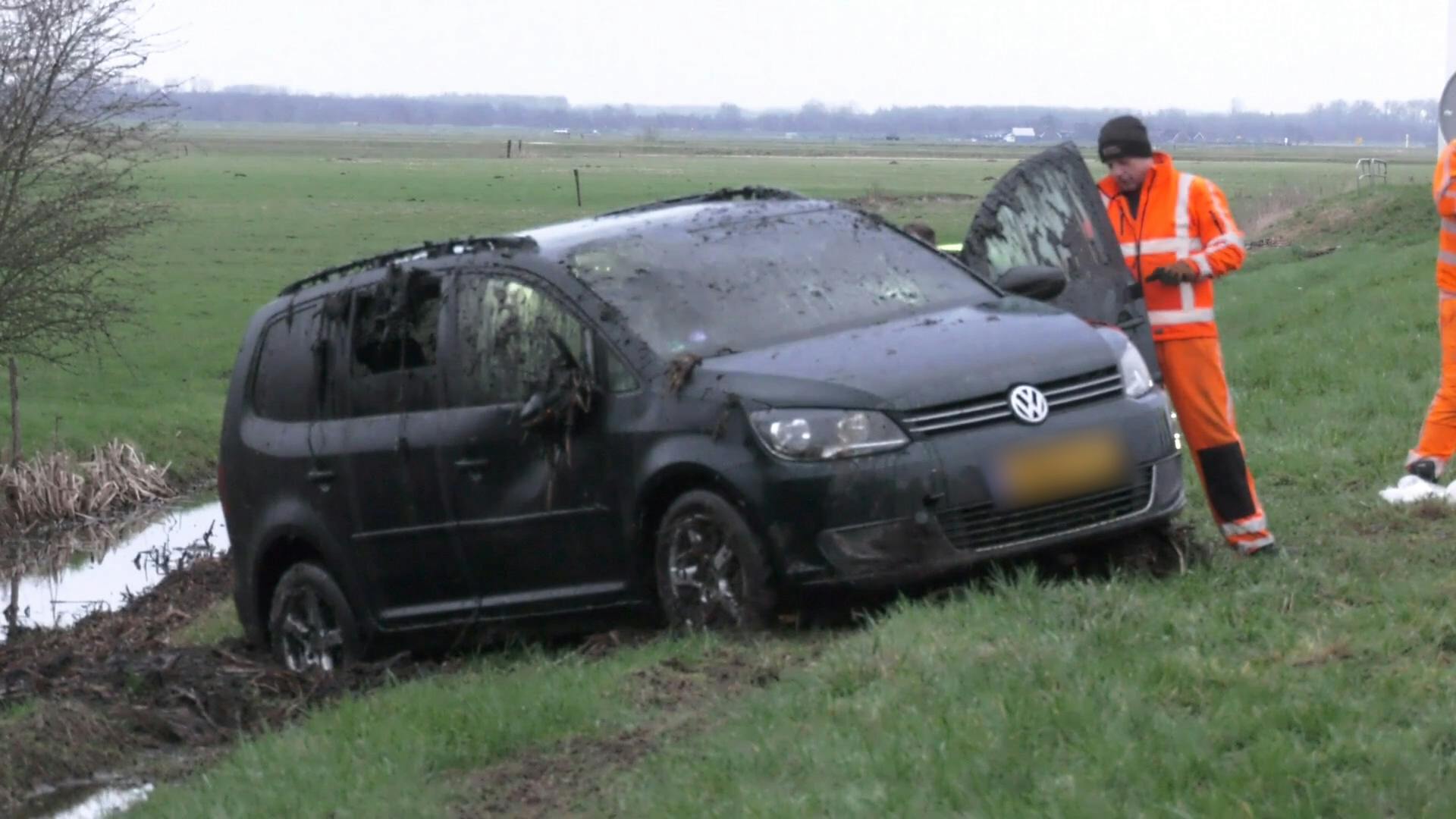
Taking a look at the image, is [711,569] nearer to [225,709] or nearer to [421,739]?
[421,739]

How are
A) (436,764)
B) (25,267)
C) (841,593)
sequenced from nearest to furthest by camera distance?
(436,764) → (841,593) → (25,267)

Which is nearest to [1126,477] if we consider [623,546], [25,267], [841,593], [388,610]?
[841,593]

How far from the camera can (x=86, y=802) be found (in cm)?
695

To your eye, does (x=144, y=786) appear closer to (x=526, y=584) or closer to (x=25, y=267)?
(x=526, y=584)

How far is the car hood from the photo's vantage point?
689 centimetres

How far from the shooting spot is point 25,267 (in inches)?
827

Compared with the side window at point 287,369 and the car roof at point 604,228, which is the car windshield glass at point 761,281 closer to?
the car roof at point 604,228

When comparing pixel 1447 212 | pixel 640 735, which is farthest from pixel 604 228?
pixel 1447 212

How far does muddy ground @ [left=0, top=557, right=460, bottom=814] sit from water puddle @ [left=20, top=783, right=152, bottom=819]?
0.06 meters

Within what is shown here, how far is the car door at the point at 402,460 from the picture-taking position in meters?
8.06

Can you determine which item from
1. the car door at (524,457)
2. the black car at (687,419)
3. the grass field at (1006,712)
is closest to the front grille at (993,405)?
the black car at (687,419)

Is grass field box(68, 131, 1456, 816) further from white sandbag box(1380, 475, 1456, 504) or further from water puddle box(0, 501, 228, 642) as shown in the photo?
water puddle box(0, 501, 228, 642)

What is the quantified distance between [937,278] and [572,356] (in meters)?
1.55

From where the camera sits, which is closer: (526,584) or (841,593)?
(841,593)
